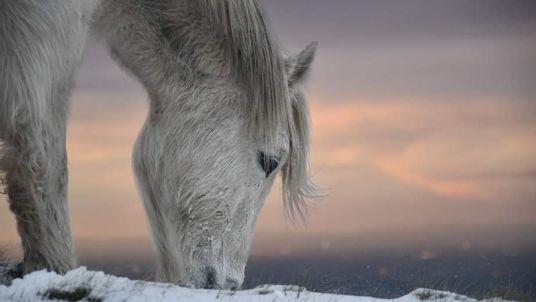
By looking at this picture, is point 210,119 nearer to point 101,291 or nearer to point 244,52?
point 244,52

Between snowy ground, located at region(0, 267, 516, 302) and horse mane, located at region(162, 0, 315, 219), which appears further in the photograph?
horse mane, located at region(162, 0, 315, 219)

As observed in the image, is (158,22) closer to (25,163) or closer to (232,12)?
(232,12)

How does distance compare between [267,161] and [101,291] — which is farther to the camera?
[267,161]

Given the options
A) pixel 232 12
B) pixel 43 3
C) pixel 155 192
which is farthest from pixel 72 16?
pixel 155 192

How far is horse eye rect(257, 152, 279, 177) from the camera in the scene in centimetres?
524

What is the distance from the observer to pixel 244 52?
17.1ft

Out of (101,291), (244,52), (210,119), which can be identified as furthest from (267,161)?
(101,291)

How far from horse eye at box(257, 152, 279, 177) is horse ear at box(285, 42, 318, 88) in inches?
25.4

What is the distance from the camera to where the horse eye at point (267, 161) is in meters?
5.24

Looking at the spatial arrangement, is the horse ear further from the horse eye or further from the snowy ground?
the snowy ground

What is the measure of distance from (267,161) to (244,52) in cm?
86

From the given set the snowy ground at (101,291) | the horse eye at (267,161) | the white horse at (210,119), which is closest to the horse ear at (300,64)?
the white horse at (210,119)

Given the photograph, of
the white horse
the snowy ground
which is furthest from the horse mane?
the snowy ground

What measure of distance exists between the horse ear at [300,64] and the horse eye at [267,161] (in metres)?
0.65
